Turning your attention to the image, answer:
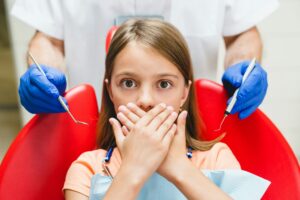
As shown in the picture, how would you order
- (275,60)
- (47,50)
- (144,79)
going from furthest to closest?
(275,60) → (47,50) → (144,79)

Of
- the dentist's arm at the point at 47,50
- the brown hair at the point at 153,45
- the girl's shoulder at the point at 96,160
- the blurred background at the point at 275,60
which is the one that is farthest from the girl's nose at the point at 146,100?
the blurred background at the point at 275,60

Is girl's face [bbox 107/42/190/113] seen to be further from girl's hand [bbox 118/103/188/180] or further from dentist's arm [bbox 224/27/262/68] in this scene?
dentist's arm [bbox 224/27/262/68]

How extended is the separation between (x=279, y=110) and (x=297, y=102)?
111mm

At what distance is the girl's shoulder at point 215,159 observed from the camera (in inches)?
36.1

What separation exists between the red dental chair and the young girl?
8 cm

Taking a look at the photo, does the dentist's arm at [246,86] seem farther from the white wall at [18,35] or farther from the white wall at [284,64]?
the white wall at [18,35]

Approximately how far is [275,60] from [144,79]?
125cm

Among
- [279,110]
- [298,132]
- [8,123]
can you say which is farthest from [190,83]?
[8,123]

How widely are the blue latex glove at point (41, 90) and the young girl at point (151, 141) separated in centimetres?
14

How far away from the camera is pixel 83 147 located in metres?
1.06

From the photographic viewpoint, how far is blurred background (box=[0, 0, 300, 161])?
1.74 meters

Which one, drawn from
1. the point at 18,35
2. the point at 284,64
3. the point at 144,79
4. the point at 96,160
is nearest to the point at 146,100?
the point at 144,79

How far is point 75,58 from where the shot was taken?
4.06ft

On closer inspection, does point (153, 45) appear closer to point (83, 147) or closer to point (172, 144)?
point (172, 144)
